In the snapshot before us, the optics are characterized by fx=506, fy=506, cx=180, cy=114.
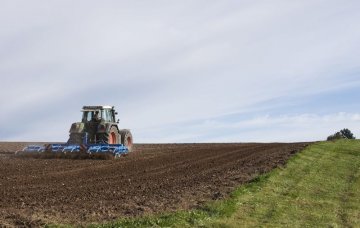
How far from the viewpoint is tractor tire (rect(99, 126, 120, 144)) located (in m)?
28.9

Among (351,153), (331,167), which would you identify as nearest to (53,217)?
(331,167)

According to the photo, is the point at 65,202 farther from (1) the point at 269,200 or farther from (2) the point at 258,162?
(2) the point at 258,162

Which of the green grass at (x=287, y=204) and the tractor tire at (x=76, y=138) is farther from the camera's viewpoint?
the tractor tire at (x=76, y=138)

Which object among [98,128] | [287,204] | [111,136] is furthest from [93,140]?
[287,204]

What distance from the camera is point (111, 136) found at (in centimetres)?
2989

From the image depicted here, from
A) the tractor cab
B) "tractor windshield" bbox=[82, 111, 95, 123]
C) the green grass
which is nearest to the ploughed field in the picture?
the green grass

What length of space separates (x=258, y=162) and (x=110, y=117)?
1165 centimetres

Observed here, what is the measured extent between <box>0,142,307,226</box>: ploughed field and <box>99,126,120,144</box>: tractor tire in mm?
5297

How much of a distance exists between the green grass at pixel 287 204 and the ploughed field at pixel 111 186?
0.61 metres

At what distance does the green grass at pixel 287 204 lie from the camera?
10.5 m

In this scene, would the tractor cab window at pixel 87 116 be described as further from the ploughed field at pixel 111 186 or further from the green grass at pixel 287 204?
the green grass at pixel 287 204

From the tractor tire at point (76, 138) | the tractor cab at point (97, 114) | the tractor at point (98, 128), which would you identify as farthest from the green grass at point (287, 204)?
the tractor tire at point (76, 138)

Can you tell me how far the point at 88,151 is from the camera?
25828 mm

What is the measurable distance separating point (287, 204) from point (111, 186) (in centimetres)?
515
